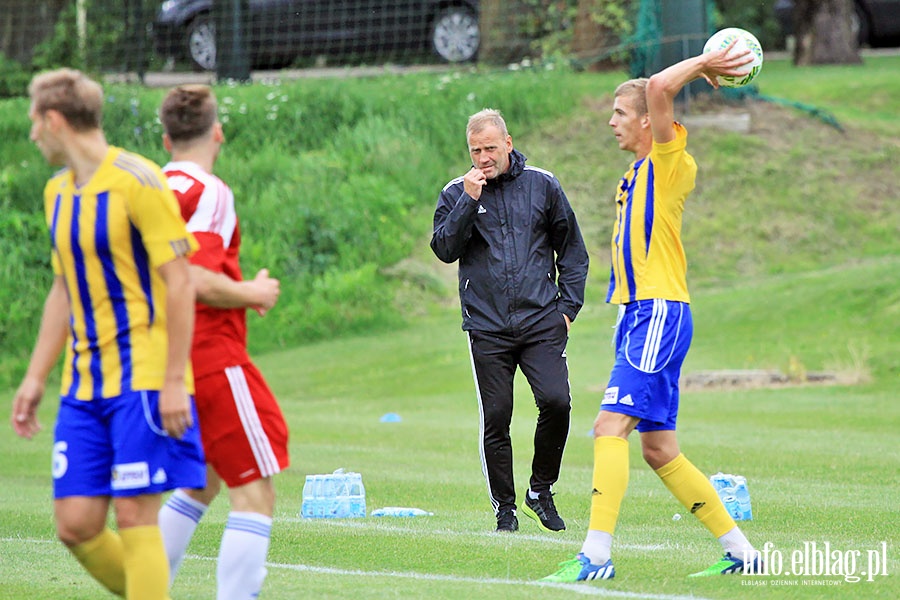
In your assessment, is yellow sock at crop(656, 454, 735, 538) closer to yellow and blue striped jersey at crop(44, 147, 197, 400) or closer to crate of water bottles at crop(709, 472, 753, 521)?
crate of water bottles at crop(709, 472, 753, 521)

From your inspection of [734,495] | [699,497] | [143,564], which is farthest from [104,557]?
[734,495]

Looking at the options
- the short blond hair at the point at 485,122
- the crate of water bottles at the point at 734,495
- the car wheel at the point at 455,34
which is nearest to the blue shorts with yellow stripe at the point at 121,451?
the short blond hair at the point at 485,122

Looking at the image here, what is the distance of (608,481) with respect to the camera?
20.2 ft

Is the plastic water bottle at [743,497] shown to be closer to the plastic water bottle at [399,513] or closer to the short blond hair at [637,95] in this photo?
the plastic water bottle at [399,513]

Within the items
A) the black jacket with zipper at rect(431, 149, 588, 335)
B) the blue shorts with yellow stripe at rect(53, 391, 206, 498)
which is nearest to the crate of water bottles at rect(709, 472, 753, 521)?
the black jacket with zipper at rect(431, 149, 588, 335)

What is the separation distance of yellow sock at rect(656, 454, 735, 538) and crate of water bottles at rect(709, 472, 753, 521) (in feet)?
5.70

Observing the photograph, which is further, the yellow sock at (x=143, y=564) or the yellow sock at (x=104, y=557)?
the yellow sock at (x=104, y=557)

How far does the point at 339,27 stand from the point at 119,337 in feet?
70.3

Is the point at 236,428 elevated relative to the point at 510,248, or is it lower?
lower

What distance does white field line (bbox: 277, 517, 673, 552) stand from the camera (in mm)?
7166

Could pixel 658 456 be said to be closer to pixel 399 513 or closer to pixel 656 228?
pixel 656 228

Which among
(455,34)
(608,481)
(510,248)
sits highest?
(455,34)

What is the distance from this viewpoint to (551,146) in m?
23.5

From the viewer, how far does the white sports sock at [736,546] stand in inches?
246
